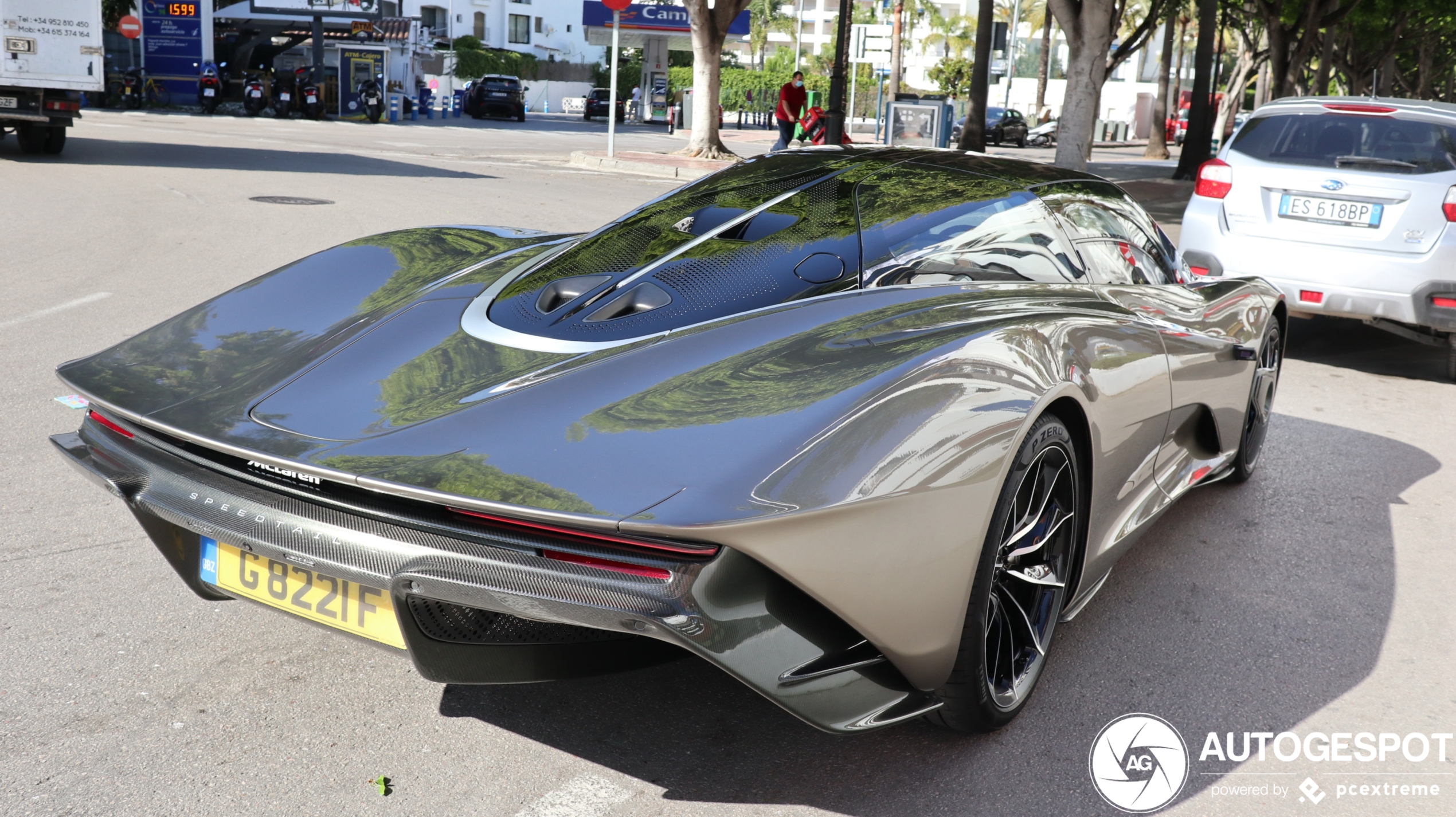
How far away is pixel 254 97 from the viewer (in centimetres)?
3438

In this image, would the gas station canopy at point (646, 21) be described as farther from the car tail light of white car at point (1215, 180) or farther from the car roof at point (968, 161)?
the car roof at point (968, 161)

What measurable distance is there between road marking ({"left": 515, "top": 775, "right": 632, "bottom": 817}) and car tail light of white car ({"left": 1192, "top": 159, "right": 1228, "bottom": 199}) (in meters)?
6.06

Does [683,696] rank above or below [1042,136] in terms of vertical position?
below

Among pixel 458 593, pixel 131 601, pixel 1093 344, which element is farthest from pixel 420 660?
pixel 1093 344

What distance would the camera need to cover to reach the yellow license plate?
2.29 metres

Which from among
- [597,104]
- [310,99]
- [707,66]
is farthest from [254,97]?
[707,66]

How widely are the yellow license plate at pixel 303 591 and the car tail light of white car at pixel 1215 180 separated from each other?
20.7 feet

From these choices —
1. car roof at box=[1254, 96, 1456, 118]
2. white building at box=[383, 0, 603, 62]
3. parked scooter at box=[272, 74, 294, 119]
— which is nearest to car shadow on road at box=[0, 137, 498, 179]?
car roof at box=[1254, 96, 1456, 118]

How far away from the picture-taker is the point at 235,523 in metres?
2.28

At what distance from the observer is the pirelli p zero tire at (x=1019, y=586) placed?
96.8 inches

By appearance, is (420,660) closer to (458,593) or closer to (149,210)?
(458,593)

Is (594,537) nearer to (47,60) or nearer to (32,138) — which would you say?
(47,60)

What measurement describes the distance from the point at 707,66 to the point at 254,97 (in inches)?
739

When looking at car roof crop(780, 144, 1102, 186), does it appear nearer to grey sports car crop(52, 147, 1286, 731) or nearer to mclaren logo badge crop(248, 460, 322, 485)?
grey sports car crop(52, 147, 1286, 731)
